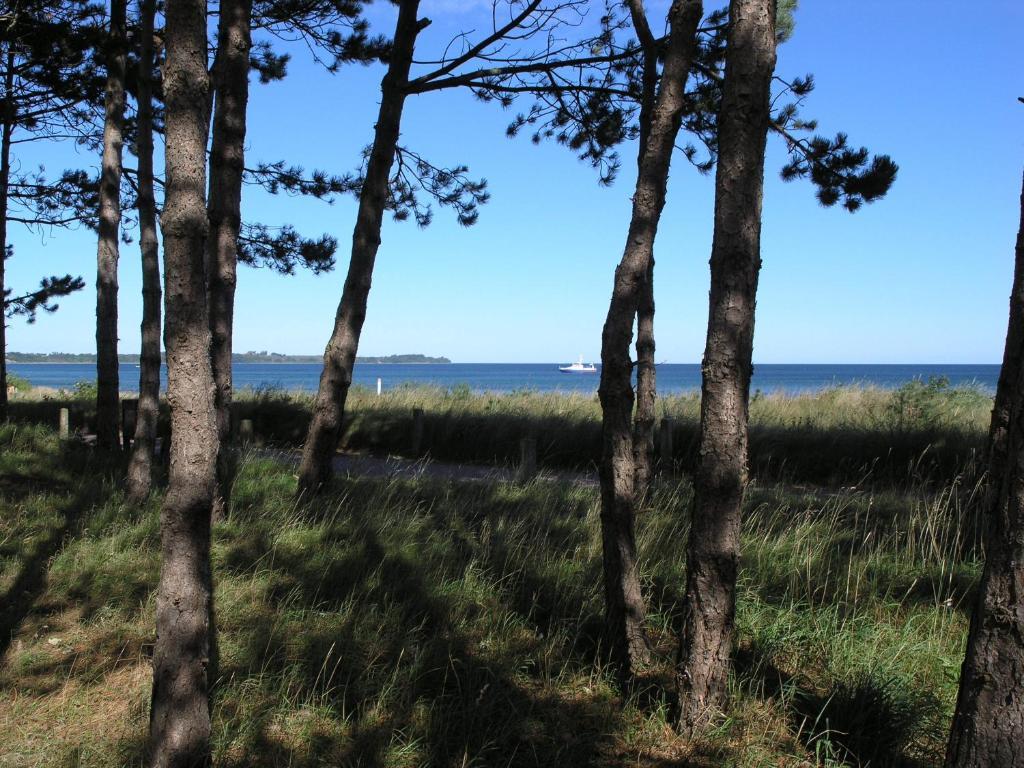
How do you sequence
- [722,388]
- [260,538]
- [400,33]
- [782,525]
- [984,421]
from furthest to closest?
[984,421], [400,33], [782,525], [260,538], [722,388]

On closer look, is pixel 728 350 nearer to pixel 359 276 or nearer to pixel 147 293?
pixel 359 276

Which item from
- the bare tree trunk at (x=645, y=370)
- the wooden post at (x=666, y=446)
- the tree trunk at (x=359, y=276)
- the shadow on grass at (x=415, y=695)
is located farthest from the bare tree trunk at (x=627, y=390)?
the wooden post at (x=666, y=446)

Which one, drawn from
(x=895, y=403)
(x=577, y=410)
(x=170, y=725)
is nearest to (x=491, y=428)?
Answer: (x=577, y=410)

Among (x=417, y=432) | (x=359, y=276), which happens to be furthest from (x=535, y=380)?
(x=359, y=276)

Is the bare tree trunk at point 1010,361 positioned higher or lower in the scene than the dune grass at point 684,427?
higher

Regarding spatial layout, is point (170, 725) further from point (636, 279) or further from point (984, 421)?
point (984, 421)

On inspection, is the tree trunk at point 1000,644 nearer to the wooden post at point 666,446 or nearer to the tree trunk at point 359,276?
the tree trunk at point 359,276

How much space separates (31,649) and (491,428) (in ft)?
33.1

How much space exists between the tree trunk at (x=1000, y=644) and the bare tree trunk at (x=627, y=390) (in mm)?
1856

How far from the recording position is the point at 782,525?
6559 mm

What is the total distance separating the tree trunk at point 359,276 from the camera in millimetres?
7371

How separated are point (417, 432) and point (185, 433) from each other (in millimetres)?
11055

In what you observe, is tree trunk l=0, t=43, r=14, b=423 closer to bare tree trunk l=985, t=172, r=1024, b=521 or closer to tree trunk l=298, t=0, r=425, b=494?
tree trunk l=298, t=0, r=425, b=494

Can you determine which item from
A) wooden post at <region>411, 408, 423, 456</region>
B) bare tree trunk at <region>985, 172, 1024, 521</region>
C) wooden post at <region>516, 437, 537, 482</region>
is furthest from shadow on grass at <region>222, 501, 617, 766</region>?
wooden post at <region>411, 408, 423, 456</region>
